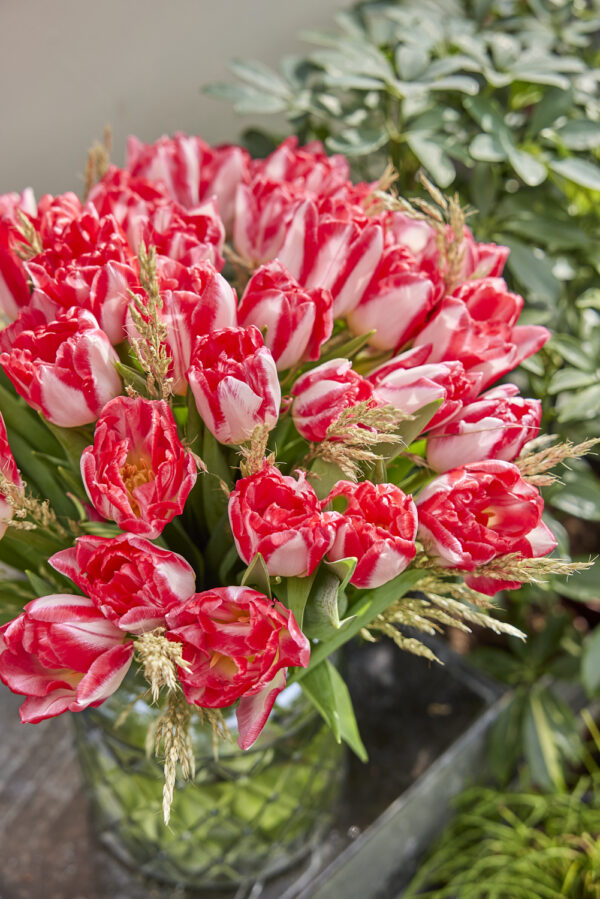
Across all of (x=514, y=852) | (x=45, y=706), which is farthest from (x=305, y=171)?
(x=514, y=852)

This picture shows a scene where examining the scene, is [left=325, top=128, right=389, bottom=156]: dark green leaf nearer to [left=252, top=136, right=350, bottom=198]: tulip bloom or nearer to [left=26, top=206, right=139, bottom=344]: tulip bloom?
[left=252, top=136, right=350, bottom=198]: tulip bloom

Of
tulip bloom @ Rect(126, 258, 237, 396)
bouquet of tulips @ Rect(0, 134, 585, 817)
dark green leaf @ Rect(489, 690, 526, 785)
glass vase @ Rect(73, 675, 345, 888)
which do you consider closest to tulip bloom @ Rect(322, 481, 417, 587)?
bouquet of tulips @ Rect(0, 134, 585, 817)

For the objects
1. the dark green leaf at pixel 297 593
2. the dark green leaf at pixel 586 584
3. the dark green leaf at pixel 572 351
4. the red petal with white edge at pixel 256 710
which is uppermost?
the dark green leaf at pixel 297 593

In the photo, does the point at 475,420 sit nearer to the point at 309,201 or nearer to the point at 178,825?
the point at 309,201

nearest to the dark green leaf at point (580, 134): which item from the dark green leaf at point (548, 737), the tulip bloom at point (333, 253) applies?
the tulip bloom at point (333, 253)

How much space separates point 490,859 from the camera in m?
0.93

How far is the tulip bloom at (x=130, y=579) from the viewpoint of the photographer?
13.9 inches

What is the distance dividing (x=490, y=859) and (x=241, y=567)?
688mm

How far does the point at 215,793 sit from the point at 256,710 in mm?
255

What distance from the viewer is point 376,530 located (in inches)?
14.4

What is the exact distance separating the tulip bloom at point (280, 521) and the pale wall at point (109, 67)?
498 mm

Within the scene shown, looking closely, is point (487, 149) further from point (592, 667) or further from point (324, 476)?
point (592, 667)

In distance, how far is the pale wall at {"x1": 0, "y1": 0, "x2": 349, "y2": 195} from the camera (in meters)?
0.74

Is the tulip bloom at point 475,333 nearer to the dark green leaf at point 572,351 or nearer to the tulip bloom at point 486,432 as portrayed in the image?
the tulip bloom at point 486,432
